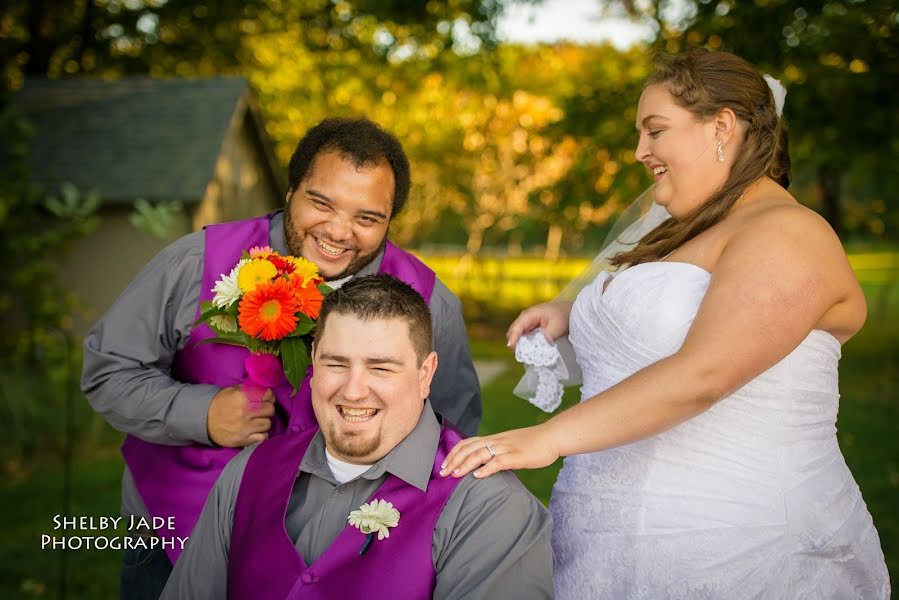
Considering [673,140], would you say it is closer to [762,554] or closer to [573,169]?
[762,554]

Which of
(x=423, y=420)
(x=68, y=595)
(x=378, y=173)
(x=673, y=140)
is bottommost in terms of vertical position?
(x=68, y=595)

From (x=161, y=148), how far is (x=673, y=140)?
51.0ft

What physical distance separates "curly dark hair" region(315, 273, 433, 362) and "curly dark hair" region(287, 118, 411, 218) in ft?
2.47

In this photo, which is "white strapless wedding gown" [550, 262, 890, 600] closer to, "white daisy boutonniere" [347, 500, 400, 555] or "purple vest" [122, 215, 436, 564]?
"white daisy boutonniere" [347, 500, 400, 555]

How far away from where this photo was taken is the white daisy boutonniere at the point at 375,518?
2535 millimetres

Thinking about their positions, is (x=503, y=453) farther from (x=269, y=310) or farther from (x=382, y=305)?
(x=269, y=310)

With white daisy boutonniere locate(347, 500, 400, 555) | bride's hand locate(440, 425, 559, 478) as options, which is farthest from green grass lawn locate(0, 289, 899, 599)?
bride's hand locate(440, 425, 559, 478)

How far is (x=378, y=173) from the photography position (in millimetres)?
3457

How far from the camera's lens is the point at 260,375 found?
3180mm

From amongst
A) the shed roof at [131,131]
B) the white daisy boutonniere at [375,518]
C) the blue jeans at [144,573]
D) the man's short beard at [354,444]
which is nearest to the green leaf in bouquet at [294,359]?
the man's short beard at [354,444]

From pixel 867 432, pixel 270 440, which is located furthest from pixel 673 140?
pixel 867 432

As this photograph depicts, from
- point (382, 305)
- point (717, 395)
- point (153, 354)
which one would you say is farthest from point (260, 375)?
point (717, 395)

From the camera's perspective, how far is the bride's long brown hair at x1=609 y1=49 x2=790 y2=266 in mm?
2713

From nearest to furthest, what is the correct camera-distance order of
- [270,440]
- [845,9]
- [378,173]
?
[270,440] < [378,173] < [845,9]
